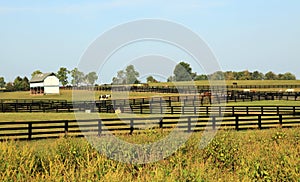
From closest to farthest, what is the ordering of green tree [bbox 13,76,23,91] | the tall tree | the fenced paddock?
the fenced paddock → green tree [bbox 13,76,23,91] → the tall tree

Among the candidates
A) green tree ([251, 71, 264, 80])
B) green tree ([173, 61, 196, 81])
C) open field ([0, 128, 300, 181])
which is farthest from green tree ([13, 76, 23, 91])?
open field ([0, 128, 300, 181])

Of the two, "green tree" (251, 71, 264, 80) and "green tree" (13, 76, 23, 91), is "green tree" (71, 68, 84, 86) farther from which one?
"green tree" (251, 71, 264, 80)

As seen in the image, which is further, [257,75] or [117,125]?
[257,75]

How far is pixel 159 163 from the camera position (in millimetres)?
12250

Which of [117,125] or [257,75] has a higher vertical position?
[257,75]

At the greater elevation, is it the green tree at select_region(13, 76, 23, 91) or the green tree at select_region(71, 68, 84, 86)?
the green tree at select_region(13, 76, 23, 91)

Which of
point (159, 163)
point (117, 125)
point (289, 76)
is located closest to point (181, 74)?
point (117, 125)

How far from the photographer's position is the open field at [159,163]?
9703 mm

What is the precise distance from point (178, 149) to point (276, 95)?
46883 millimetres

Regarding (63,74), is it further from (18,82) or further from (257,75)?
(257,75)

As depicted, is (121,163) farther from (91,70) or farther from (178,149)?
(91,70)

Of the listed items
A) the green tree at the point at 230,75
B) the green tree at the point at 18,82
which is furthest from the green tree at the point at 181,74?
the green tree at the point at 230,75

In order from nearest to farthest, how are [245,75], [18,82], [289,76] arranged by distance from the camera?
[18,82]
[289,76]
[245,75]

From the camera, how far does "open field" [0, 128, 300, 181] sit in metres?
9.70
